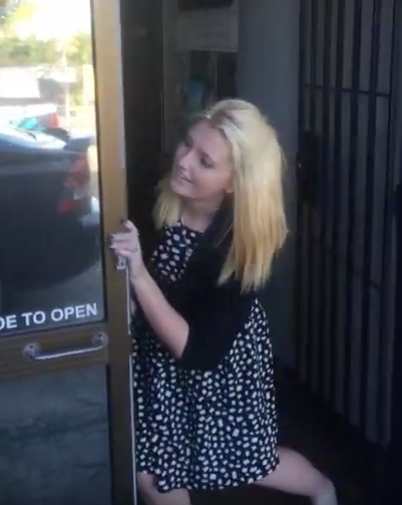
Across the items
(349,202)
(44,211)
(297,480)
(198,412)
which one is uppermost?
(44,211)

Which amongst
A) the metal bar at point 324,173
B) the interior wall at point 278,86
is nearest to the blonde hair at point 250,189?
the metal bar at point 324,173

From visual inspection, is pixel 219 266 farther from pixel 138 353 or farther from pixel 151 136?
pixel 151 136

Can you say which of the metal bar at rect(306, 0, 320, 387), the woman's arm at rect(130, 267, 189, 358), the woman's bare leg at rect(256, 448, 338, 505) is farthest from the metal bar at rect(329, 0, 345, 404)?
the woman's arm at rect(130, 267, 189, 358)

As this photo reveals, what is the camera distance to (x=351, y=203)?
2701 mm

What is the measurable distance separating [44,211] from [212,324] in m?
0.45

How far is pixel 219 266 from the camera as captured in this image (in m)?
1.98

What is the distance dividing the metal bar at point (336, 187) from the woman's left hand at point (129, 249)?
110 centimetres

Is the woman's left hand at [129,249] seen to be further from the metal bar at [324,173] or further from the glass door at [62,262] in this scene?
the metal bar at [324,173]

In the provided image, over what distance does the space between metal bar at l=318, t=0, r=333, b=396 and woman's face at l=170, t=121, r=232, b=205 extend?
0.93 m

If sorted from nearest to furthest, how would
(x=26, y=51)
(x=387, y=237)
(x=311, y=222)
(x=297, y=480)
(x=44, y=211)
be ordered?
(x=26, y=51), (x=44, y=211), (x=297, y=480), (x=387, y=237), (x=311, y=222)

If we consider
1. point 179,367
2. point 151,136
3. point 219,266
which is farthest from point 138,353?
point 151,136

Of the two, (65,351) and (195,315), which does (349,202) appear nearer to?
(195,315)

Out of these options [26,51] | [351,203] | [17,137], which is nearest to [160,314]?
[17,137]

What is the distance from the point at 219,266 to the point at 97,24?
0.59 metres
